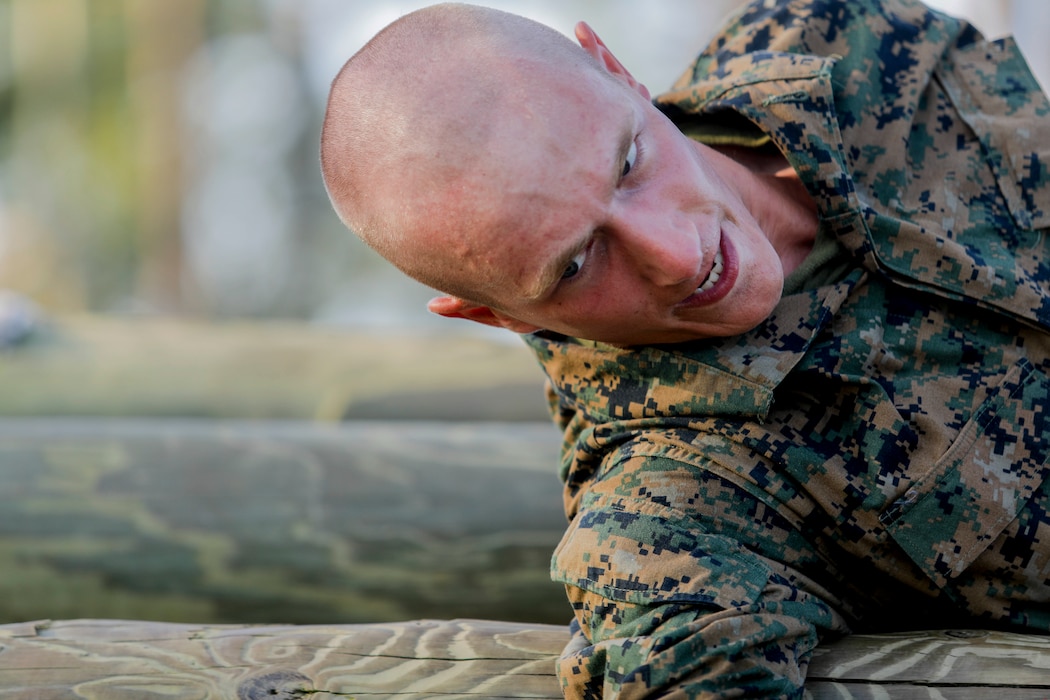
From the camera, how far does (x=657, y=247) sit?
134 cm

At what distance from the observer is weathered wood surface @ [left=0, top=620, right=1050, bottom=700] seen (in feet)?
4.24

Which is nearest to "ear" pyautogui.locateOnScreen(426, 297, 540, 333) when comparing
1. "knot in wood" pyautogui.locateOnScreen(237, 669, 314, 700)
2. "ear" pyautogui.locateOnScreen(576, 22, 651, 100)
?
"ear" pyautogui.locateOnScreen(576, 22, 651, 100)

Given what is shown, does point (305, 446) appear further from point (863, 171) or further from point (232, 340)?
point (863, 171)

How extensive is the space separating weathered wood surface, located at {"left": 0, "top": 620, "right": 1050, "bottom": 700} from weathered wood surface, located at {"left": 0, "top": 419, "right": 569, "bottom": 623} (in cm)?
65

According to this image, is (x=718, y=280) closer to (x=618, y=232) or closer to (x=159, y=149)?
(x=618, y=232)

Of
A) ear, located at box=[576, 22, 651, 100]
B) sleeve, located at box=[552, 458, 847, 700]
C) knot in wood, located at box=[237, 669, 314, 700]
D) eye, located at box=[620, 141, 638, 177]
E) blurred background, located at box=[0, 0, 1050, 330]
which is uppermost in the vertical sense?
blurred background, located at box=[0, 0, 1050, 330]

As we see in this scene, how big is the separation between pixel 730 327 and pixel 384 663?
658mm

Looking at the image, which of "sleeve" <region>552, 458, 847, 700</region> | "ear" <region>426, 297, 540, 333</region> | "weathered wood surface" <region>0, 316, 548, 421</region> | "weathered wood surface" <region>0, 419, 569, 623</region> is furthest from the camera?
"weathered wood surface" <region>0, 316, 548, 421</region>

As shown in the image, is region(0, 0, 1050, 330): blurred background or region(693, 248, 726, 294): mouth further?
region(0, 0, 1050, 330): blurred background

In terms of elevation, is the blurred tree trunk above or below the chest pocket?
above

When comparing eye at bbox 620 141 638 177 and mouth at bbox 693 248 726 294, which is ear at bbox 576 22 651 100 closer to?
eye at bbox 620 141 638 177

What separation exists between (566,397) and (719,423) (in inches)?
12.1

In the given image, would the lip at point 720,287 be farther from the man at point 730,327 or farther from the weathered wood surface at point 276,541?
the weathered wood surface at point 276,541

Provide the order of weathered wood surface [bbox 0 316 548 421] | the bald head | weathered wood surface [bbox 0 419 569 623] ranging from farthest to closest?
weathered wood surface [bbox 0 316 548 421] < weathered wood surface [bbox 0 419 569 623] < the bald head
